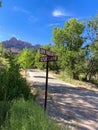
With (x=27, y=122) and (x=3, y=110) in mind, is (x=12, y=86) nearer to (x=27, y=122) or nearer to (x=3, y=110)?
(x=3, y=110)

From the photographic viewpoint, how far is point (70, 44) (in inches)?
1299

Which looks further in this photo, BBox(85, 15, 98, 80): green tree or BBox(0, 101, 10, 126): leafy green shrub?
BBox(85, 15, 98, 80): green tree

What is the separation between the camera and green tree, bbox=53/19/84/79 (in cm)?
3067

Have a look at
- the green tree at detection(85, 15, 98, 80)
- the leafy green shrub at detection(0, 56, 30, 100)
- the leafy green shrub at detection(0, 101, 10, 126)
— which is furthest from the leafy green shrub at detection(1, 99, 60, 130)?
the green tree at detection(85, 15, 98, 80)

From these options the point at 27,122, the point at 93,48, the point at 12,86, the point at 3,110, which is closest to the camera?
the point at 27,122

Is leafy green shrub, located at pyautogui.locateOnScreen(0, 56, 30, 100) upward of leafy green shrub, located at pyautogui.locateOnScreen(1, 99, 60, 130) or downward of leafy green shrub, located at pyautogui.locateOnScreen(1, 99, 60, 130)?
upward

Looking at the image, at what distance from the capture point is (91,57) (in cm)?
2753

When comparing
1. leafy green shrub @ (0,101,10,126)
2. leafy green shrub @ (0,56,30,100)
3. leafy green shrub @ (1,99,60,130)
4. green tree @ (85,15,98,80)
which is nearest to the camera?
leafy green shrub @ (1,99,60,130)

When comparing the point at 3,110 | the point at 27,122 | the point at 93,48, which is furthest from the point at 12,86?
the point at 93,48

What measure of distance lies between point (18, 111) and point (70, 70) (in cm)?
2626

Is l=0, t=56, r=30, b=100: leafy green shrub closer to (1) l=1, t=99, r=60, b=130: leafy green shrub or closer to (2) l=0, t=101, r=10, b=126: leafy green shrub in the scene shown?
(2) l=0, t=101, r=10, b=126: leafy green shrub

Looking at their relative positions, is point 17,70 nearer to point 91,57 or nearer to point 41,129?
point 41,129

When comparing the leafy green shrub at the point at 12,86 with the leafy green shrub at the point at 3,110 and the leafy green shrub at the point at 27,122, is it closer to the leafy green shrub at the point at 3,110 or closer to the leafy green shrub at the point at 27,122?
the leafy green shrub at the point at 3,110

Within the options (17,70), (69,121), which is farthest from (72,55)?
(69,121)
